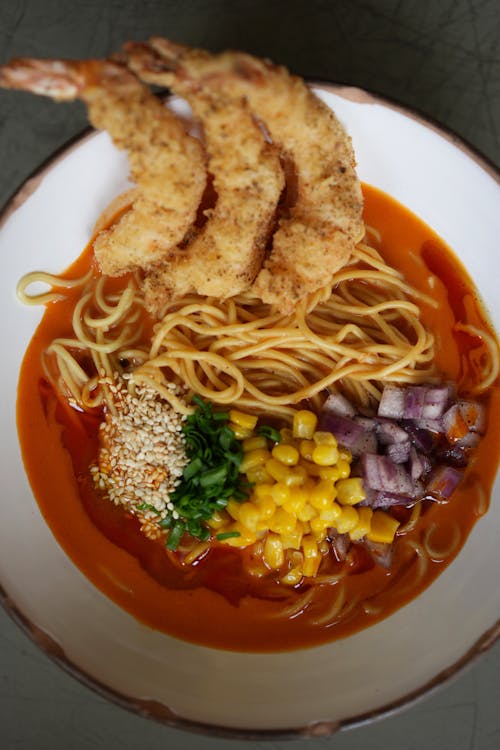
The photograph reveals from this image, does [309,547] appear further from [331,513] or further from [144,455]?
[144,455]

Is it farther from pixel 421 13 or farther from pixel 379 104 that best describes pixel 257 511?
pixel 421 13

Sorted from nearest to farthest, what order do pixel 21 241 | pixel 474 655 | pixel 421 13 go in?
pixel 474 655, pixel 21 241, pixel 421 13

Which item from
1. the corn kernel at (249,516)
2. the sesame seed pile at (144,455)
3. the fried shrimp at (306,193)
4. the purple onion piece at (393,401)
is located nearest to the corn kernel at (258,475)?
the corn kernel at (249,516)

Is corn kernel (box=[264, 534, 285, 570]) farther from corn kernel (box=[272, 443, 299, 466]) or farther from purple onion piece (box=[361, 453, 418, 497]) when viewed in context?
purple onion piece (box=[361, 453, 418, 497])

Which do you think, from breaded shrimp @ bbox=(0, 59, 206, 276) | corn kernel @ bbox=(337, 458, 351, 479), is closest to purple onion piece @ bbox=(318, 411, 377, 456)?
corn kernel @ bbox=(337, 458, 351, 479)

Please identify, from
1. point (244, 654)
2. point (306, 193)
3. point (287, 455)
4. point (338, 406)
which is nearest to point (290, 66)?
point (306, 193)

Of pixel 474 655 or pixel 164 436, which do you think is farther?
pixel 164 436

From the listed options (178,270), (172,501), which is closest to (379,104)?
(178,270)
